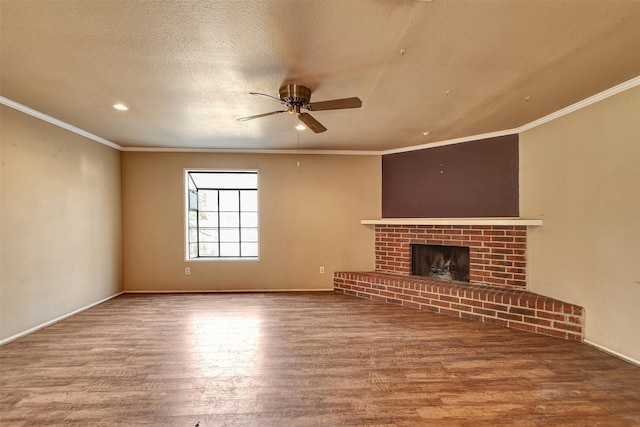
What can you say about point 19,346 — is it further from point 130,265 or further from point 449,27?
point 449,27

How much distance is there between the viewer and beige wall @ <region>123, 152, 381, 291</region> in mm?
4355

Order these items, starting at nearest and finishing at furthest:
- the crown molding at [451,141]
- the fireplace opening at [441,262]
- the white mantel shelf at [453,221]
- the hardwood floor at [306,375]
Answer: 1. the hardwood floor at [306,375]
2. the white mantel shelf at [453,221]
3. the crown molding at [451,141]
4. the fireplace opening at [441,262]

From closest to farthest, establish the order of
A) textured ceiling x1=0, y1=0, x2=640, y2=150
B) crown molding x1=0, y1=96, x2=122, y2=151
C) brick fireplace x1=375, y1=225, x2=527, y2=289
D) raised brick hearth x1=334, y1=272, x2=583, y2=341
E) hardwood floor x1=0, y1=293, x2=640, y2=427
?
textured ceiling x1=0, y1=0, x2=640, y2=150
hardwood floor x1=0, y1=293, x2=640, y2=427
crown molding x1=0, y1=96, x2=122, y2=151
raised brick hearth x1=334, y1=272, x2=583, y2=341
brick fireplace x1=375, y1=225, x2=527, y2=289

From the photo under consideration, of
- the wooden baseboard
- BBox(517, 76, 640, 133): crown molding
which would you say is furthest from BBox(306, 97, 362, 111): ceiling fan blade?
the wooden baseboard

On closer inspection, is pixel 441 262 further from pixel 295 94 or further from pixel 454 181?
pixel 295 94

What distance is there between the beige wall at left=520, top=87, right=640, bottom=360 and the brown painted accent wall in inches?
10.9

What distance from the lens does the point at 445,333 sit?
286 cm

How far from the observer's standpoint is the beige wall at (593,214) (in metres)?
2.25

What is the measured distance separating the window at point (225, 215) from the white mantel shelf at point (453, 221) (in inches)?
78.4

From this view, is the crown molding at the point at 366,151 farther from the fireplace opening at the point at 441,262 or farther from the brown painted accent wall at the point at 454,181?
the fireplace opening at the point at 441,262

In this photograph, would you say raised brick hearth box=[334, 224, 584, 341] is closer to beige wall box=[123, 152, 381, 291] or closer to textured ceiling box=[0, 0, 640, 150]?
beige wall box=[123, 152, 381, 291]

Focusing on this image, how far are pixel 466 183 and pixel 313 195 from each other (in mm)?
2287

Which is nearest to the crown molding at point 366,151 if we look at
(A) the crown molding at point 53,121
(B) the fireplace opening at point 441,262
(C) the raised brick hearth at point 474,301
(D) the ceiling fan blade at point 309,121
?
(A) the crown molding at point 53,121

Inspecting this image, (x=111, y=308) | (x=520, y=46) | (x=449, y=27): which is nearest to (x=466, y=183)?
(x=520, y=46)
